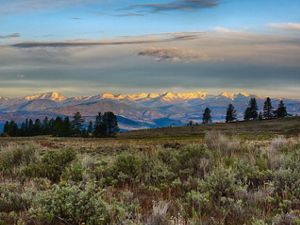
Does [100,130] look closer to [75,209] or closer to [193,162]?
[193,162]

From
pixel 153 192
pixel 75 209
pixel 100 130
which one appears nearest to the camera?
pixel 75 209

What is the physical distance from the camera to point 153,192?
9.81 metres

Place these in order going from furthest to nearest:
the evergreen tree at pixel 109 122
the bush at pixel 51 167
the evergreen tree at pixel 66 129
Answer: the evergreen tree at pixel 109 122, the evergreen tree at pixel 66 129, the bush at pixel 51 167

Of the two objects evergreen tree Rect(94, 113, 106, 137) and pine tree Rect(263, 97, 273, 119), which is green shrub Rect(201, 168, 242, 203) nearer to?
evergreen tree Rect(94, 113, 106, 137)

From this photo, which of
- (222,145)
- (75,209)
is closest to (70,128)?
(222,145)

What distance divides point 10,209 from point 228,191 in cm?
414

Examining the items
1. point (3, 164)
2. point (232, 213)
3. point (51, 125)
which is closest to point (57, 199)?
point (232, 213)

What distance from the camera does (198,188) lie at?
30.7 feet

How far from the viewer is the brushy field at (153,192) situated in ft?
23.0

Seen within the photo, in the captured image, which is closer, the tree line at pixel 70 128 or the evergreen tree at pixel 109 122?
the tree line at pixel 70 128

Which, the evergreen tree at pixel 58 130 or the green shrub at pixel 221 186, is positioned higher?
the green shrub at pixel 221 186

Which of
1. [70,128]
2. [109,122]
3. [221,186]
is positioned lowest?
[70,128]

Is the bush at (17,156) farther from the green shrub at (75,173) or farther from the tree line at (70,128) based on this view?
the tree line at (70,128)

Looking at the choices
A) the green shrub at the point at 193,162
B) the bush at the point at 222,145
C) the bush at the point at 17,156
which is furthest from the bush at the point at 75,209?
the bush at the point at 222,145
